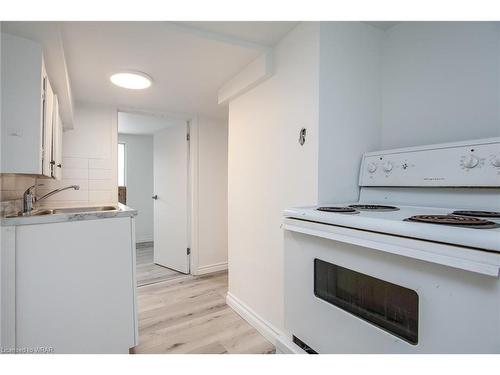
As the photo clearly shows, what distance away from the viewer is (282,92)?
61.6 inches

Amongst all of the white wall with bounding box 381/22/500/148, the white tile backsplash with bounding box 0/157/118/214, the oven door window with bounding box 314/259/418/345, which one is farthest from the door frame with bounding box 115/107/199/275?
the oven door window with bounding box 314/259/418/345

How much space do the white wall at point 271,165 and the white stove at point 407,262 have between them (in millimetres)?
401

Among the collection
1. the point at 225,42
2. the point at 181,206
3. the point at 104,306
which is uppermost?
the point at 225,42

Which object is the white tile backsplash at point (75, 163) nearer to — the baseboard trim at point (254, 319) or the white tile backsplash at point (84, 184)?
the white tile backsplash at point (84, 184)

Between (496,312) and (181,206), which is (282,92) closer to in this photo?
(496,312)

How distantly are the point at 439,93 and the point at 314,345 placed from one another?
4.42 feet

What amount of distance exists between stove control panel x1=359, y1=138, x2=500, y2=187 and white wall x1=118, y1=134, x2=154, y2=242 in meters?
4.16

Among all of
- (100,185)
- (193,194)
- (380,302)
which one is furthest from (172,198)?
(380,302)

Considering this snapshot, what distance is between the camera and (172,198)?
3.31 metres

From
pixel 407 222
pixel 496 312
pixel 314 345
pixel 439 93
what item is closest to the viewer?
pixel 496 312

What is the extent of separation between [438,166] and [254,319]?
1.50m

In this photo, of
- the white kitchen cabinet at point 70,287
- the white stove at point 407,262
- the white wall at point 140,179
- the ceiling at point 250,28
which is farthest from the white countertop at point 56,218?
the white wall at point 140,179

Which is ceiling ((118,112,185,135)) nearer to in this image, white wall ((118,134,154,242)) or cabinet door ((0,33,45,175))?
white wall ((118,134,154,242))
